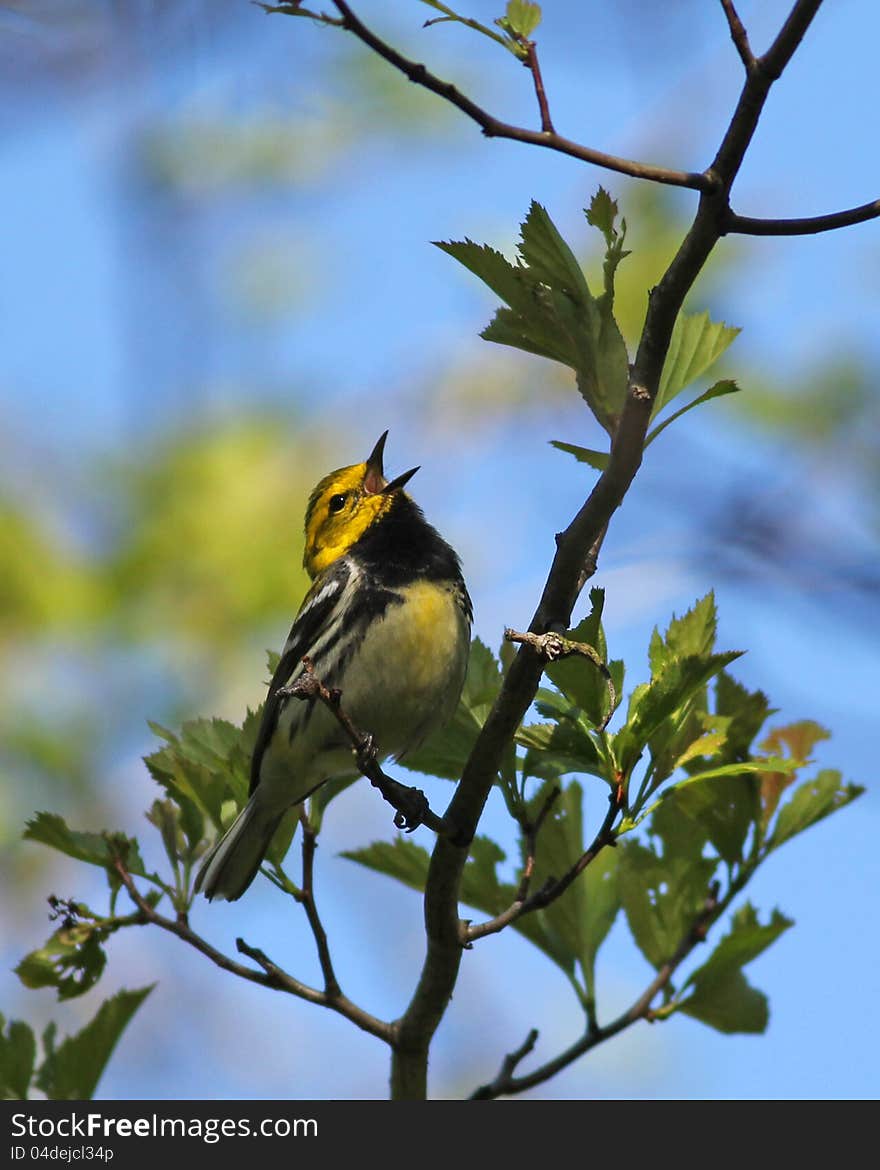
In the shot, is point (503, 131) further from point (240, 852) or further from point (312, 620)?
point (312, 620)

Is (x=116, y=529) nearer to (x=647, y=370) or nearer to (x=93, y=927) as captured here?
(x=93, y=927)

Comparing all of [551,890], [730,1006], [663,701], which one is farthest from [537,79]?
[730,1006]

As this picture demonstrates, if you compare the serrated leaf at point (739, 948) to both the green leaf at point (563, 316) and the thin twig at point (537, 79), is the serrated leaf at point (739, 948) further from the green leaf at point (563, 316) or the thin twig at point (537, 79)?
the thin twig at point (537, 79)

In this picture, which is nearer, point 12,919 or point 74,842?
point 74,842

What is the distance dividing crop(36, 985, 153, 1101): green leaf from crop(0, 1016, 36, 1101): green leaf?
0.05 meters

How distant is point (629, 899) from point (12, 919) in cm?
418

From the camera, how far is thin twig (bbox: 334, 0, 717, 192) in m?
1.96

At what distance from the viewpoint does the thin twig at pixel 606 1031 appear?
279cm

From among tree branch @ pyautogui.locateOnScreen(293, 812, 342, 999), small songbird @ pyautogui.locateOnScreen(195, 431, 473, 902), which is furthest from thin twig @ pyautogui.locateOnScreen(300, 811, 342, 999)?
small songbird @ pyautogui.locateOnScreen(195, 431, 473, 902)

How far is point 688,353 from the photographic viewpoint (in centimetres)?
234

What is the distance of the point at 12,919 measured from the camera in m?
6.48

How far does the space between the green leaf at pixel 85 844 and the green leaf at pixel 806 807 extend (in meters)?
1.28
